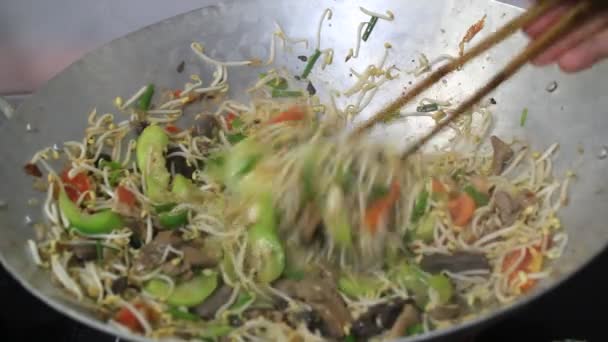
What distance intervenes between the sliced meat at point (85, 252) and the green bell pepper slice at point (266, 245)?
451mm

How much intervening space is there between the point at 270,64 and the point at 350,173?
0.70 meters

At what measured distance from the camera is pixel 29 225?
1.83 metres

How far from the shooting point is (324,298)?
177 centimetres

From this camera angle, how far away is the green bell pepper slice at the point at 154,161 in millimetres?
2098

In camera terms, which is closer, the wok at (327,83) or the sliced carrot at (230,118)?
the wok at (327,83)

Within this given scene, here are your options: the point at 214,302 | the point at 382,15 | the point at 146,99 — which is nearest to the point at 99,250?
the point at 214,302

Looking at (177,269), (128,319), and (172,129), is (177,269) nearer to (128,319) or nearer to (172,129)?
(128,319)

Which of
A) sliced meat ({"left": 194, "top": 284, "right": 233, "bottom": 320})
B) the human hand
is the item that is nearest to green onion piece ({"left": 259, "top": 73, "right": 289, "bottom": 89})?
sliced meat ({"left": 194, "top": 284, "right": 233, "bottom": 320})

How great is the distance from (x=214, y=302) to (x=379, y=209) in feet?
1.78

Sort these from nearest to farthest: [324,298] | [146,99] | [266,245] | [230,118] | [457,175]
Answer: [324,298] → [266,245] → [457,175] → [146,99] → [230,118]

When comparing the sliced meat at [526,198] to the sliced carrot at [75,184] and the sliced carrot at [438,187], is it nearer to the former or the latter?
the sliced carrot at [438,187]

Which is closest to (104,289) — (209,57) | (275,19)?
(209,57)

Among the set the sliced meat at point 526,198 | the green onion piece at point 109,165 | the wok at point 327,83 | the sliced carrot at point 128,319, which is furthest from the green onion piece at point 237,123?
the sliced meat at point 526,198

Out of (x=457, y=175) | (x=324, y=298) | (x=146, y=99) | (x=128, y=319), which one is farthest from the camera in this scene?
(x=146, y=99)
